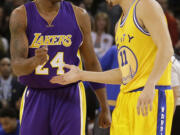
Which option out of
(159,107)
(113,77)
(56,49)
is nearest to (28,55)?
(56,49)

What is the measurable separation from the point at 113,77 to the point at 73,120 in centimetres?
56

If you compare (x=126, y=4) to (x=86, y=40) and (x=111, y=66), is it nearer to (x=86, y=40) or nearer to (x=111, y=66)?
(x=86, y=40)

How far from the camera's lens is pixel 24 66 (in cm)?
333

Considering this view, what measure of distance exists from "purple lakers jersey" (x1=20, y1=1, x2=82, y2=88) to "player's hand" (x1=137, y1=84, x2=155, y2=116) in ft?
3.42

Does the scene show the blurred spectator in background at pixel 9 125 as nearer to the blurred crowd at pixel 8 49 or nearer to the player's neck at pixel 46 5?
the blurred crowd at pixel 8 49

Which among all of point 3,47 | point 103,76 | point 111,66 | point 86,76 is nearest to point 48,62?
point 86,76

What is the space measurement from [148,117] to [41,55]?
983 mm

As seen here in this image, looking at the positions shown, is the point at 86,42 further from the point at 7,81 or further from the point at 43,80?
the point at 7,81

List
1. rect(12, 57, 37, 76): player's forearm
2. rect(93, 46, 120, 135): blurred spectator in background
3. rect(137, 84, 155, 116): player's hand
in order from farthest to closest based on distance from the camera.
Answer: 1. rect(93, 46, 120, 135): blurred spectator in background
2. rect(12, 57, 37, 76): player's forearm
3. rect(137, 84, 155, 116): player's hand

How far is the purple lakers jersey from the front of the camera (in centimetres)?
352

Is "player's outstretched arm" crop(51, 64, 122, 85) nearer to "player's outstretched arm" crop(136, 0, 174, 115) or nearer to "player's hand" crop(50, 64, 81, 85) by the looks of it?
"player's hand" crop(50, 64, 81, 85)

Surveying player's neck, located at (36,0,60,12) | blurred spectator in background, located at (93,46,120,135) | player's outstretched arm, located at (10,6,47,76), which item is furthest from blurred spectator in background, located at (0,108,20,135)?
player's neck, located at (36,0,60,12)

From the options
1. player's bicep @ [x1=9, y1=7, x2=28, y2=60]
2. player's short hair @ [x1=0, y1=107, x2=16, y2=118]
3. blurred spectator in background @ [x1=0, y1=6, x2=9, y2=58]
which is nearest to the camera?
player's bicep @ [x1=9, y1=7, x2=28, y2=60]

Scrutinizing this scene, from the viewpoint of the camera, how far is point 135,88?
301 cm
